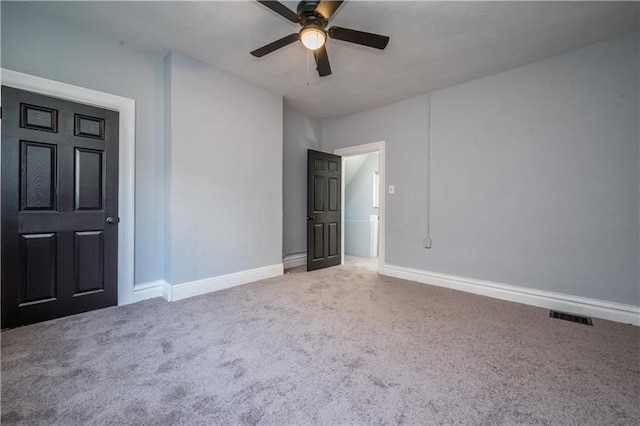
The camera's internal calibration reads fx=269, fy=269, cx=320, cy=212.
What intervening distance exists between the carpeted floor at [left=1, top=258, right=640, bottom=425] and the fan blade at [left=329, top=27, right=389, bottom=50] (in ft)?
7.59

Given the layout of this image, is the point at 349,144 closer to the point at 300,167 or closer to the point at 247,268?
the point at 300,167

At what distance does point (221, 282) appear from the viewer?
3322 mm

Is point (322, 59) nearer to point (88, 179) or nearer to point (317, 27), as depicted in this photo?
point (317, 27)

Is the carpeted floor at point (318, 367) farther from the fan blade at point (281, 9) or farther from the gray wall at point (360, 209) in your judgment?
the gray wall at point (360, 209)

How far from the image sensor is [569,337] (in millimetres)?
2213

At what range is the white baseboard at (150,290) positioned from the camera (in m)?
2.91

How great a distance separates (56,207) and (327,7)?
287 centimetres

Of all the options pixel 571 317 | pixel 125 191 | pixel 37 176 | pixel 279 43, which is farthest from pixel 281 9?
pixel 571 317

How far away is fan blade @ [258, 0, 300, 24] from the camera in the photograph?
177cm

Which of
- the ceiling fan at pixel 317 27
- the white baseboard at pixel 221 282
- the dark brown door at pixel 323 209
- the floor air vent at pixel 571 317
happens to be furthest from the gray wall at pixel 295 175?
the floor air vent at pixel 571 317

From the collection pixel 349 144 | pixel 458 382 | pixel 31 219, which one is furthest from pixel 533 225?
pixel 31 219

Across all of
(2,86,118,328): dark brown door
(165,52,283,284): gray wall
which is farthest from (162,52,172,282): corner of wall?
(2,86,118,328): dark brown door

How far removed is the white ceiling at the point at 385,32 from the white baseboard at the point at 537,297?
2.52 m

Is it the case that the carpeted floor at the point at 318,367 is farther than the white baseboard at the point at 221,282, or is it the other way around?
the white baseboard at the point at 221,282
